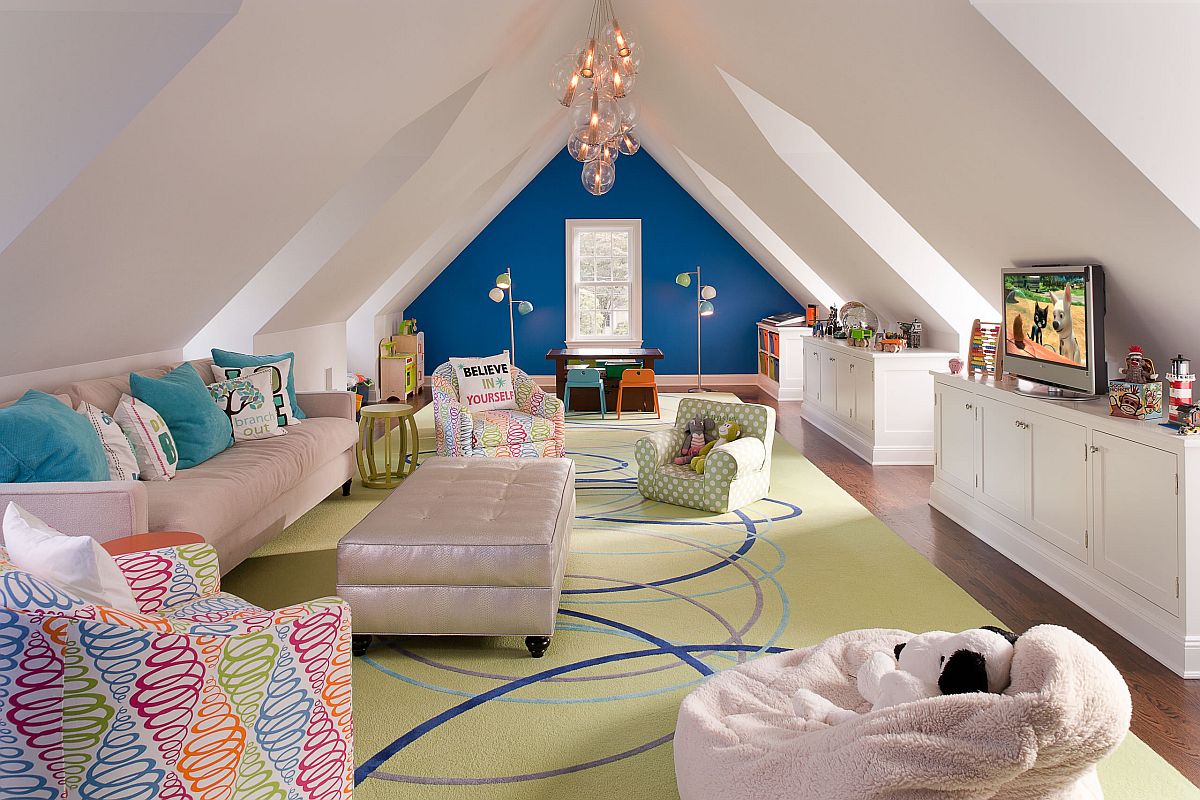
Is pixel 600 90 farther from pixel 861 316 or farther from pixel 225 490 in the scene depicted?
pixel 861 316

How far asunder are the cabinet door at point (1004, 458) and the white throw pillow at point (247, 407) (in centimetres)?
361

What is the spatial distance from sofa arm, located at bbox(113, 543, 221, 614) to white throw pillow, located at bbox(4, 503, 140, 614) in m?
0.40

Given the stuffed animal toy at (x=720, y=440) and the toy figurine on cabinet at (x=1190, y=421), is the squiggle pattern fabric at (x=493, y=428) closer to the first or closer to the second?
the stuffed animal toy at (x=720, y=440)

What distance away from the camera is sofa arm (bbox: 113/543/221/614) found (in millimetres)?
2193

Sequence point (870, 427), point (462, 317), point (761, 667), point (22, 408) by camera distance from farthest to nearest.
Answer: point (462, 317)
point (870, 427)
point (22, 408)
point (761, 667)

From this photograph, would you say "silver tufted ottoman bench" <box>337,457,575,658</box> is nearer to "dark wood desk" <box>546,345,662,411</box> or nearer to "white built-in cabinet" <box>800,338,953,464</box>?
"white built-in cabinet" <box>800,338,953,464</box>

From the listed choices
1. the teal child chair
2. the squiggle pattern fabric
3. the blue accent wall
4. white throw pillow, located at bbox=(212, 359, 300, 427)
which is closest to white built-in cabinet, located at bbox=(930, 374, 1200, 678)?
the squiggle pattern fabric

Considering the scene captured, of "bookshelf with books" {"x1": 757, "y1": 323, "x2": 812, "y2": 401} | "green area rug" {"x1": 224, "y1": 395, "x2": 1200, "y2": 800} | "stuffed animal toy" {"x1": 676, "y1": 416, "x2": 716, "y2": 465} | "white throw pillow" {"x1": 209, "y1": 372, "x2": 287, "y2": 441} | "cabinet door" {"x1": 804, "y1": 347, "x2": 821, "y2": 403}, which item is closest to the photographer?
"green area rug" {"x1": 224, "y1": 395, "x2": 1200, "y2": 800}

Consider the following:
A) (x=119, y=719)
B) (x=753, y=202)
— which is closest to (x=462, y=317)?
(x=753, y=202)

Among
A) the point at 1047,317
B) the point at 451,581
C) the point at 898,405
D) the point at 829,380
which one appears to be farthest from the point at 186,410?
the point at 829,380

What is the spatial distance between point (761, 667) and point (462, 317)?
375 inches

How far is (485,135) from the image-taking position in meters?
6.42

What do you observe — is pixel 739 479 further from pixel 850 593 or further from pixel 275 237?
pixel 275 237

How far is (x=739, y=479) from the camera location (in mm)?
5176
